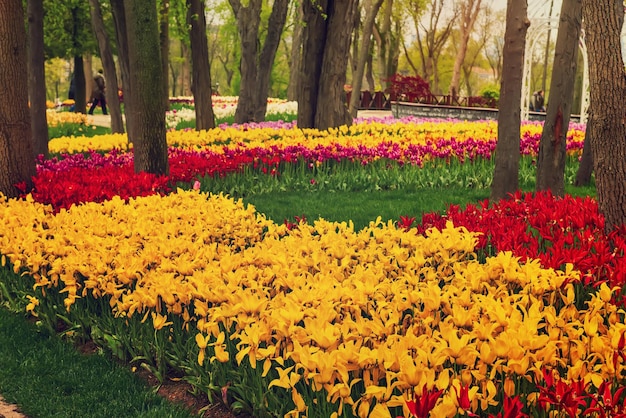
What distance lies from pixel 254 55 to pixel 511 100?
12.7 meters

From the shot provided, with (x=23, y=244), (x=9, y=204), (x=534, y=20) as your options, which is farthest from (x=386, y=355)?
(x=534, y=20)

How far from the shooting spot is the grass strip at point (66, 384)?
3.90 m

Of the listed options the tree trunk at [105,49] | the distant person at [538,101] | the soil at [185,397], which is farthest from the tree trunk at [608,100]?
the distant person at [538,101]

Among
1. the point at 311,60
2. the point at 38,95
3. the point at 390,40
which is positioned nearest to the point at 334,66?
the point at 311,60

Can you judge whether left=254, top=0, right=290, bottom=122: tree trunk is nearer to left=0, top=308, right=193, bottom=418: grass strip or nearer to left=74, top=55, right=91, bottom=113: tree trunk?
left=74, top=55, right=91, bottom=113: tree trunk

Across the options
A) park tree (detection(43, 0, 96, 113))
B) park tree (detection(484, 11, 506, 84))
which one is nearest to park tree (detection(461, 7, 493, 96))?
park tree (detection(484, 11, 506, 84))

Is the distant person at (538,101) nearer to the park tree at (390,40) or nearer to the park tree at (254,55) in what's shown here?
the park tree at (390,40)

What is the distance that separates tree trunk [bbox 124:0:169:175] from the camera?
325 inches

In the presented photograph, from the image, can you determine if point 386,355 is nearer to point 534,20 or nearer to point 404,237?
point 404,237

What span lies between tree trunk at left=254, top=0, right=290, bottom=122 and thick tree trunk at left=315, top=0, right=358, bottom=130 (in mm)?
5005

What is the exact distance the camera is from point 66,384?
14.2 ft

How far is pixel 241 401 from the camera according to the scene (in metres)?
3.58

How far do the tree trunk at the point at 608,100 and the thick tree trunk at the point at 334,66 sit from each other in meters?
9.74

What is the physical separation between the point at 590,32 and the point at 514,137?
3.20 meters
